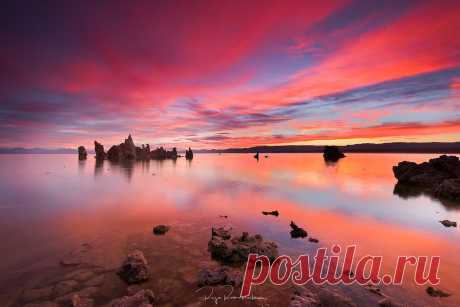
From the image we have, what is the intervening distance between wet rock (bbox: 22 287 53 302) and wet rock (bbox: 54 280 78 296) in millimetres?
189

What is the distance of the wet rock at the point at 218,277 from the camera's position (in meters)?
8.47

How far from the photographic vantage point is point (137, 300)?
712 cm

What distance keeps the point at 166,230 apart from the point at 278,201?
48.9 ft

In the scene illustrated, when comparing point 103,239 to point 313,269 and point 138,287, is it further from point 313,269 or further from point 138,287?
point 313,269

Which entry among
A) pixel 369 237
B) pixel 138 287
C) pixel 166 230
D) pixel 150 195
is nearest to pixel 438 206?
pixel 369 237

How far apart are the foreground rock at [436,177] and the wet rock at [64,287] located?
39.4 m

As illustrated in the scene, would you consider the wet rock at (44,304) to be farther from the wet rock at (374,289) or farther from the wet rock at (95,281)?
the wet rock at (374,289)

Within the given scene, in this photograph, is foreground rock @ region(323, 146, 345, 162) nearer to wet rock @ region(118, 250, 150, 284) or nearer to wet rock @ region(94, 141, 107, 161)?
wet rock @ region(94, 141, 107, 161)

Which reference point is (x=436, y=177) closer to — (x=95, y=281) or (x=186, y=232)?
(x=186, y=232)

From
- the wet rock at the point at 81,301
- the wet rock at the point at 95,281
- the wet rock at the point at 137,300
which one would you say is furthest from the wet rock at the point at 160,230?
the wet rock at the point at 137,300

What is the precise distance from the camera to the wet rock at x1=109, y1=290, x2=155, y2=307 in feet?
23.0

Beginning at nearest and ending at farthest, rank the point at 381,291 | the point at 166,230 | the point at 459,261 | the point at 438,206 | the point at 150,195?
the point at 381,291, the point at 459,261, the point at 166,230, the point at 438,206, the point at 150,195

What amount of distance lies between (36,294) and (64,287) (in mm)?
796

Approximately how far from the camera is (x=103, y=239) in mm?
13398
